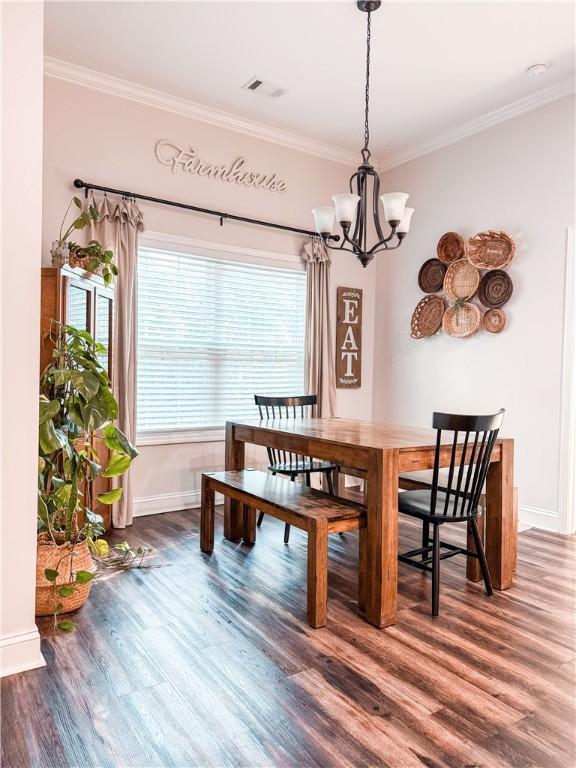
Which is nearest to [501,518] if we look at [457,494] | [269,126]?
[457,494]

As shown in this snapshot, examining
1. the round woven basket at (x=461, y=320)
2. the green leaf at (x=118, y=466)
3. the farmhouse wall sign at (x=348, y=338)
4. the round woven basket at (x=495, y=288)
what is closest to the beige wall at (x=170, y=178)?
the farmhouse wall sign at (x=348, y=338)

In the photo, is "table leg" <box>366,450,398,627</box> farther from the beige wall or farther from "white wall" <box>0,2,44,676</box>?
the beige wall

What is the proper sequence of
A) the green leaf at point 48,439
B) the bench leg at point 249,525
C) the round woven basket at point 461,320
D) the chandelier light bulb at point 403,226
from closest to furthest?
the green leaf at point 48,439 < the chandelier light bulb at point 403,226 < the bench leg at point 249,525 < the round woven basket at point 461,320

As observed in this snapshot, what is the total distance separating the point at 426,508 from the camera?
261 cm

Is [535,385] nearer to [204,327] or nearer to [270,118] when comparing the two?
[204,327]

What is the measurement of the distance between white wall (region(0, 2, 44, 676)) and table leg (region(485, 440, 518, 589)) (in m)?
2.19

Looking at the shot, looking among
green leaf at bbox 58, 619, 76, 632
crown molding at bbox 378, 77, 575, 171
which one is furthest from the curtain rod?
green leaf at bbox 58, 619, 76, 632

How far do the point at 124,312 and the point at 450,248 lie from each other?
2810mm

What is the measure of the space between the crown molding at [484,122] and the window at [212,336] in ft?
5.04

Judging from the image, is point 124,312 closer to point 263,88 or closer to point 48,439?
point 48,439

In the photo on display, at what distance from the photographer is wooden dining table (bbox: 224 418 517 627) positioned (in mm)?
2389

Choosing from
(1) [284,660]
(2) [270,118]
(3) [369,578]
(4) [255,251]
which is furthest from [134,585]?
(2) [270,118]

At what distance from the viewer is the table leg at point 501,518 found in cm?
279

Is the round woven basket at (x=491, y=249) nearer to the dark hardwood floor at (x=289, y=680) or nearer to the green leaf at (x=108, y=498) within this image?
the dark hardwood floor at (x=289, y=680)
